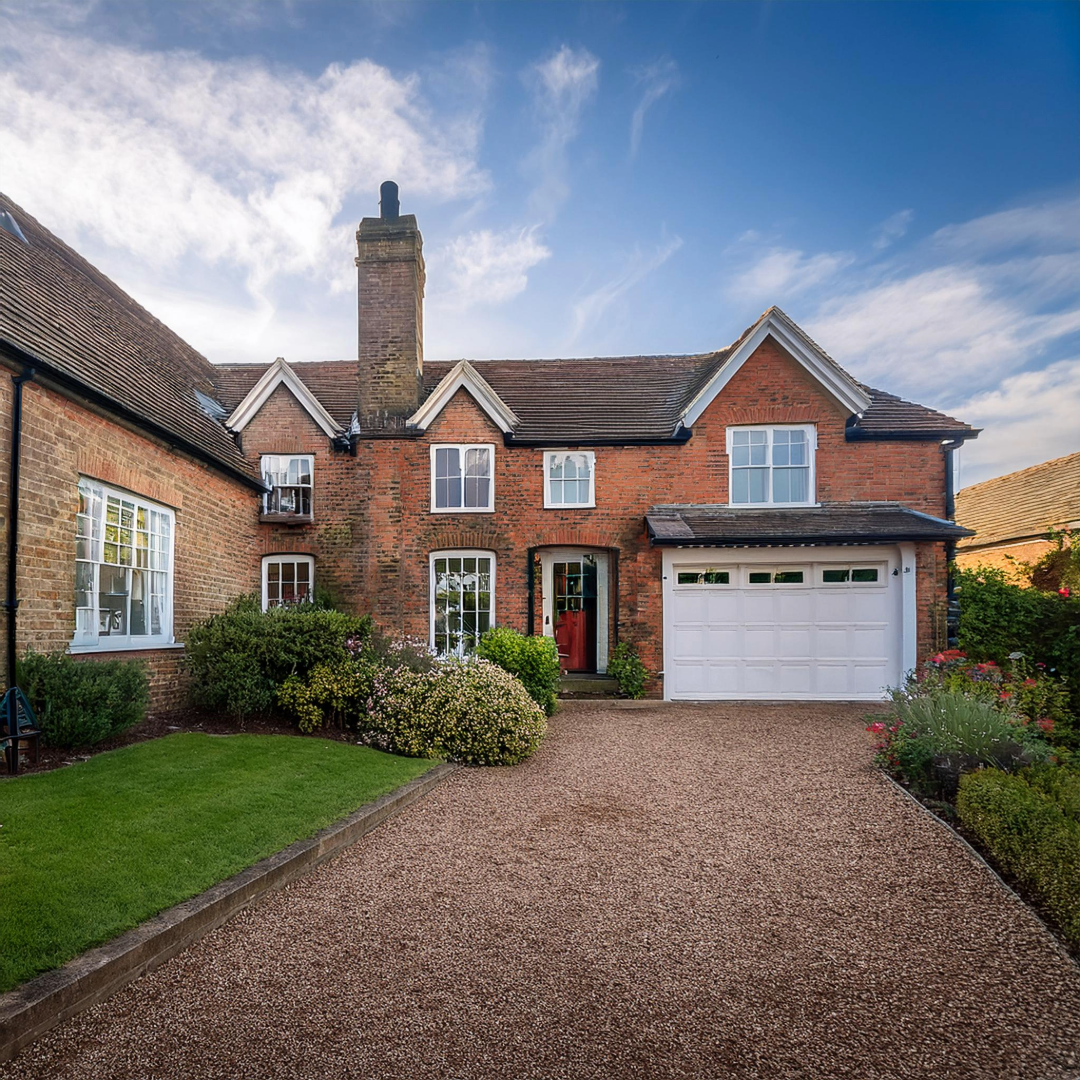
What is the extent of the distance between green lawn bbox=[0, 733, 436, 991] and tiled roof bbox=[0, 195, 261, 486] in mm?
5006

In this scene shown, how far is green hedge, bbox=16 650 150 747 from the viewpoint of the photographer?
704 centimetres

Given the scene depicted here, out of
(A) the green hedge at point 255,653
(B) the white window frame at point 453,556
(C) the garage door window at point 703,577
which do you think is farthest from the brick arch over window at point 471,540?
(A) the green hedge at point 255,653

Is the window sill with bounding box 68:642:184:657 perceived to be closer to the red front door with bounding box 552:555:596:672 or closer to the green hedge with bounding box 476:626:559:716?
the green hedge with bounding box 476:626:559:716

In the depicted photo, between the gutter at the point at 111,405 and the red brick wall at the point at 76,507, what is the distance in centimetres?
16

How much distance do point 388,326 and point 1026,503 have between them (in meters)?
21.0

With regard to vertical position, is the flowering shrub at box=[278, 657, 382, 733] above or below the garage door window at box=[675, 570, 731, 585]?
below

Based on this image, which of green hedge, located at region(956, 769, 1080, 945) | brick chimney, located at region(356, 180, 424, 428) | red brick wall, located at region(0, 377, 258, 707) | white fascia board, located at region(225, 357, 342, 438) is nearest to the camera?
green hedge, located at region(956, 769, 1080, 945)

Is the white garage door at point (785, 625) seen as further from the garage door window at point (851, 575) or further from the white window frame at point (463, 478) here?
the white window frame at point (463, 478)

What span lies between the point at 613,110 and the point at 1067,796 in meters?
9.43

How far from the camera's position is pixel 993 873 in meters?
4.70

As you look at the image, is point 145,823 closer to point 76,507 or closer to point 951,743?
point 76,507

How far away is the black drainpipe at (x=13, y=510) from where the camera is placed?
7202 mm

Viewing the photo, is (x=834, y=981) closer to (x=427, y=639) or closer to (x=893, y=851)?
(x=893, y=851)

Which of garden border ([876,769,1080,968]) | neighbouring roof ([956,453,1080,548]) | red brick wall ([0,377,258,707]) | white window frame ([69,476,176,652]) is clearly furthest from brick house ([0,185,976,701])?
neighbouring roof ([956,453,1080,548])
